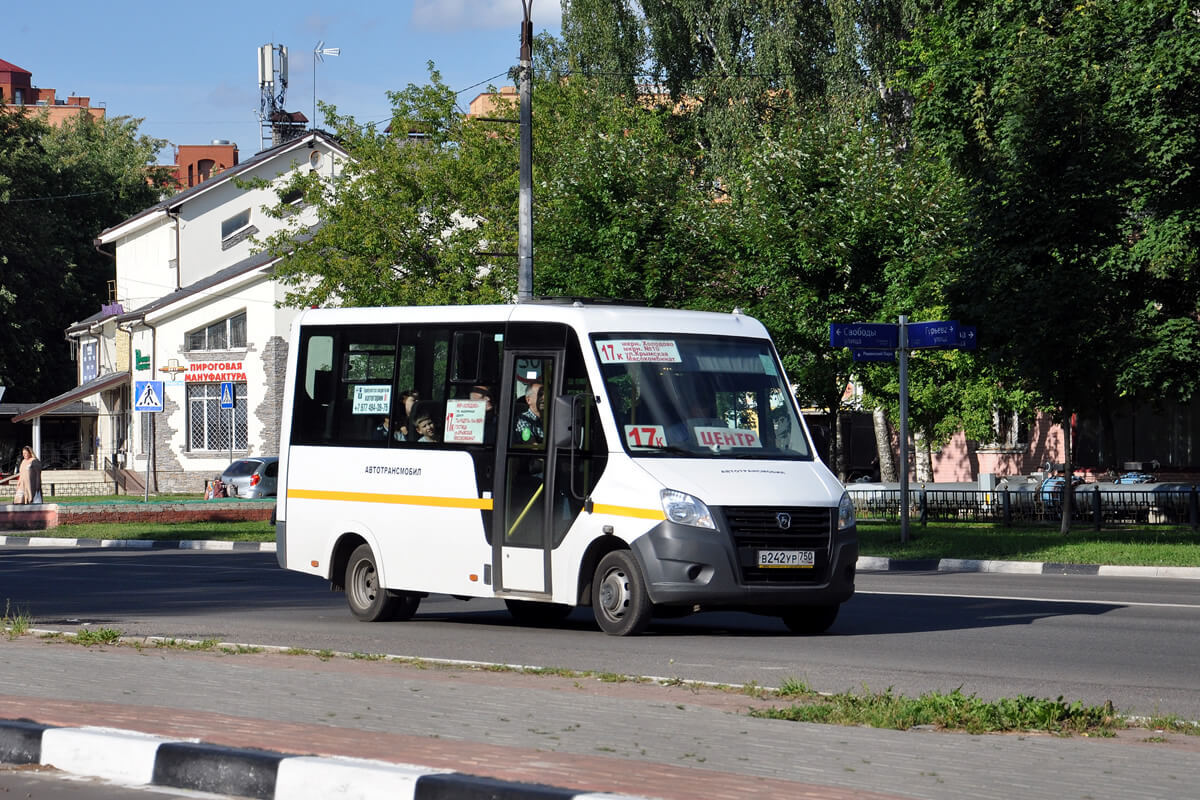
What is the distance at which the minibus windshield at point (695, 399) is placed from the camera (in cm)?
1383

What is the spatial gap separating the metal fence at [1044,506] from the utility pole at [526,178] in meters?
9.26

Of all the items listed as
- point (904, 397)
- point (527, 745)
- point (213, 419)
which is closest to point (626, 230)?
point (904, 397)

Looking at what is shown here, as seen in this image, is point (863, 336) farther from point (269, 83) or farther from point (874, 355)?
point (269, 83)

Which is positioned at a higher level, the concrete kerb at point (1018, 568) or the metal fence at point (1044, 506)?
the metal fence at point (1044, 506)

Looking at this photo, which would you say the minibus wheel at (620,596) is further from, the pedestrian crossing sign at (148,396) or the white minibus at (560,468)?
the pedestrian crossing sign at (148,396)

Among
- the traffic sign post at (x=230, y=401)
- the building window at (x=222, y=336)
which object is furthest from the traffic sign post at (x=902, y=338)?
the building window at (x=222, y=336)

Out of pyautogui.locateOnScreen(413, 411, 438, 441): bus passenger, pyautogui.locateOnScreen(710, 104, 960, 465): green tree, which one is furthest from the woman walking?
pyautogui.locateOnScreen(413, 411, 438, 441): bus passenger

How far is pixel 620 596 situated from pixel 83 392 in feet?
179

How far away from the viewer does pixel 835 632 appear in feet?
46.8

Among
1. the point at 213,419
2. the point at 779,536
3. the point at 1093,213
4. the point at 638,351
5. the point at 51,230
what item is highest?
the point at 51,230

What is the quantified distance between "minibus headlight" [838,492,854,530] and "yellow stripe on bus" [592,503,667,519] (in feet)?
4.95

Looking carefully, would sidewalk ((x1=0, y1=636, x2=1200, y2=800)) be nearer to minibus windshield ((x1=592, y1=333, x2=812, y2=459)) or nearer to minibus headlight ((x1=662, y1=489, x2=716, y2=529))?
minibus headlight ((x1=662, y1=489, x2=716, y2=529))

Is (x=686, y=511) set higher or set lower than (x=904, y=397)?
lower

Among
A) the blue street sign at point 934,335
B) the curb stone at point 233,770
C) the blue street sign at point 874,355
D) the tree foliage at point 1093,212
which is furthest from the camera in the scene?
the tree foliage at point 1093,212
